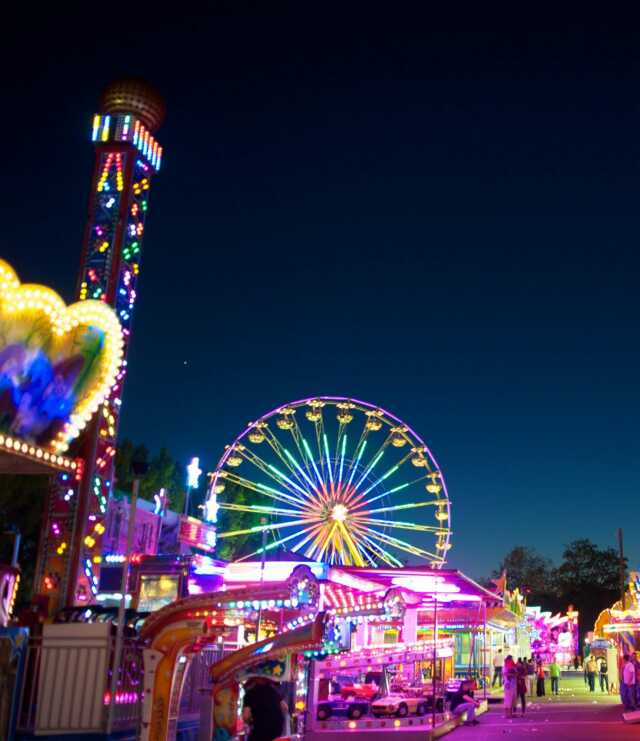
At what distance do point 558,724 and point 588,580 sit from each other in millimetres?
79253

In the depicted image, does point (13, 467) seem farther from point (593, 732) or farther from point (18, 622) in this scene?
point (593, 732)

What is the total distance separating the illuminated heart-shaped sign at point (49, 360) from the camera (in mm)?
12203

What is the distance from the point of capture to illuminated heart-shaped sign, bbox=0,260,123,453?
12.2 m

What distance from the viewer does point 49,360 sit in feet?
43.0

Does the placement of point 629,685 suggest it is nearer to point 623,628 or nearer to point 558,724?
point 558,724

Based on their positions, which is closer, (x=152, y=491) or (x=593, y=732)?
(x=593, y=732)

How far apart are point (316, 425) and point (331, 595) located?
14588 mm

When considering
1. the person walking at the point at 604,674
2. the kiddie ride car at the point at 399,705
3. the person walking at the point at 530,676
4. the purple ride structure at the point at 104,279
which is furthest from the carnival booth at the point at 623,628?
the purple ride structure at the point at 104,279

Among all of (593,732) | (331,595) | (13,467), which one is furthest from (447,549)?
(13,467)

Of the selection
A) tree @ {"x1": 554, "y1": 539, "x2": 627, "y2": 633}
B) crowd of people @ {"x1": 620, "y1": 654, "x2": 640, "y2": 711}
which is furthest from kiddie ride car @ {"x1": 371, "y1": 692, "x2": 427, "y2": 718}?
tree @ {"x1": 554, "y1": 539, "x2": 627, "y2": 633}

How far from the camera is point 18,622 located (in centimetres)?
1448

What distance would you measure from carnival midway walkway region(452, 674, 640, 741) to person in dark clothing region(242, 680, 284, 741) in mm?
10425

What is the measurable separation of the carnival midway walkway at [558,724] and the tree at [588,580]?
215 feet

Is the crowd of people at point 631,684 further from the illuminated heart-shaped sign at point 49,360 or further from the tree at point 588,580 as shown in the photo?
the tree at point 588,580
